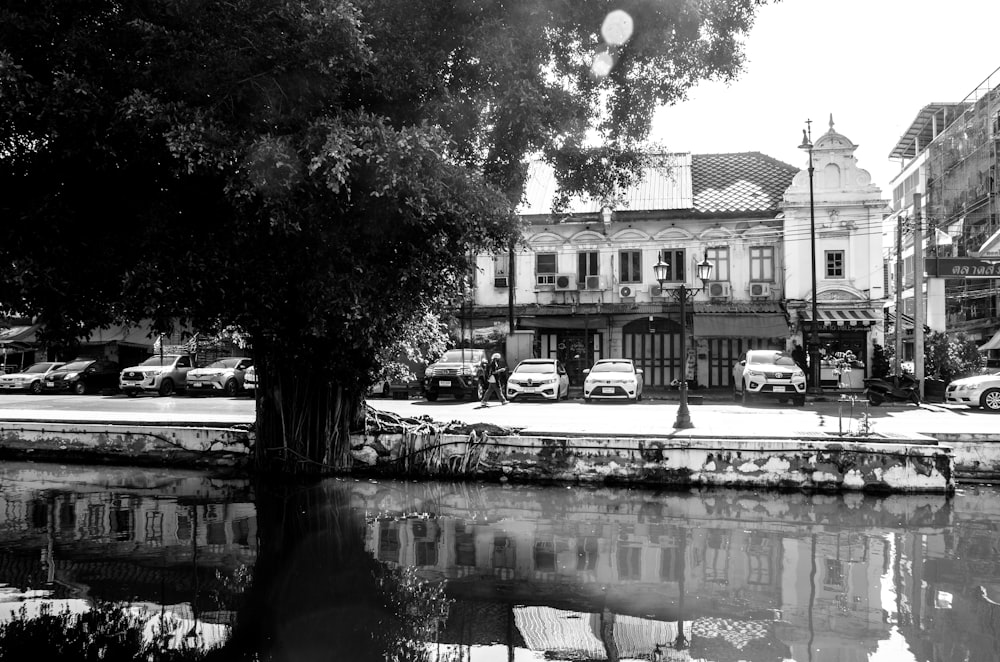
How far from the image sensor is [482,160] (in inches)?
389

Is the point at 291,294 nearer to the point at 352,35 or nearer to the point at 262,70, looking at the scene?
the point at 262,70

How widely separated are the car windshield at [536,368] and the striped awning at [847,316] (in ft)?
36.0

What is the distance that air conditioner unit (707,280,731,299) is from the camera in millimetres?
30234

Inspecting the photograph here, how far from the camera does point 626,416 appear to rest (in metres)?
16.5

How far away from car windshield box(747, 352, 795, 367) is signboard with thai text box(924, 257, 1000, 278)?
4822mm

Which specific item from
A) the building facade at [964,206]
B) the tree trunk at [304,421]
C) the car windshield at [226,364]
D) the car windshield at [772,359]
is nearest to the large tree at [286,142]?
the tree trunk at [304,421]

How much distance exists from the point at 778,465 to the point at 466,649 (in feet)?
20.7

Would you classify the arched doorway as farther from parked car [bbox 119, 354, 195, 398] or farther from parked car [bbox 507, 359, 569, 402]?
parked car [bbox 119, 354, 195, 398]

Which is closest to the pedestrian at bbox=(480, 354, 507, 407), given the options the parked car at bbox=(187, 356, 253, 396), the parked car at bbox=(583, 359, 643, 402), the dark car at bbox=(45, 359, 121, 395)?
the parked car at bbox=(583, 359, 643, 402)

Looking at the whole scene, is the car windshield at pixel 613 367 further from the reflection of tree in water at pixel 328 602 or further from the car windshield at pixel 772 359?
the reflection of tree in water at pixel 328 602

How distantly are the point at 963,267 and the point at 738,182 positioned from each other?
11.7 meters

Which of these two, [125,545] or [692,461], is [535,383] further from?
[125,545]

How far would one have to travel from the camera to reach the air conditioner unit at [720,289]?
30.2 metres

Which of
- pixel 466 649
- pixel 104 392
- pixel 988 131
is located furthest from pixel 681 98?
pixel 988 131
